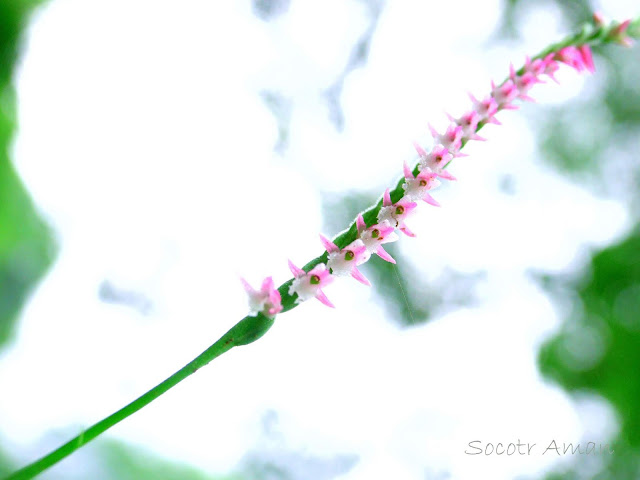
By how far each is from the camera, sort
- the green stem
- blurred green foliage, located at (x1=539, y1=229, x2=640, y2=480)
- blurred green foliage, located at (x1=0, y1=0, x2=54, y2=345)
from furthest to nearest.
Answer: blurred green foliage, located at (x1=539, y1=229, x2=640, y2=480) < blurred green foliage, located at (x1=0, y1=0, x2=54, y2=345) < the green stem

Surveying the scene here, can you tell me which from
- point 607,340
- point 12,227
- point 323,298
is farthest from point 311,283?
point 607,340

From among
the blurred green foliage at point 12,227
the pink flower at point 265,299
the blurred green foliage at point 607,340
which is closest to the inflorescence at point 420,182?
the pink flower at point 265,299

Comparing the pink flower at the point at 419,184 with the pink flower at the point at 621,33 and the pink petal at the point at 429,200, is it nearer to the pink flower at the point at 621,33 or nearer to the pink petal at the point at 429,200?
the pink petal at the point at 429,200

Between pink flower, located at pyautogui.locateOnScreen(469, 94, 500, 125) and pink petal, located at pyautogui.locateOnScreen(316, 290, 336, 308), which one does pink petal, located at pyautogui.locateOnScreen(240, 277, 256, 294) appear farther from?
pink flower, located at pyautogui.locateOnScreen(469, 94, 500, 125)

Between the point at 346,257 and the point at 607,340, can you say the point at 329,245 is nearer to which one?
the point at 346,257

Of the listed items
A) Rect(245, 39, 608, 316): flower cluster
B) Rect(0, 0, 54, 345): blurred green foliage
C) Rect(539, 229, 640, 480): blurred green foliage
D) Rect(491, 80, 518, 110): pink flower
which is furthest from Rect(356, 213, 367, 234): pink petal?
Rect(539, 229, 640, 480): blurred green foliage

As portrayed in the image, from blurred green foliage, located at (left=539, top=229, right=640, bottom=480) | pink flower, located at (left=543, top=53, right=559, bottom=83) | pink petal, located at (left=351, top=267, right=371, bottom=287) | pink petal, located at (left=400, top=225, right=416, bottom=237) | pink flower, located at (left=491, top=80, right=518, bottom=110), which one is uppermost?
blurred green foliage, located at (left=539, top=229, right=640, bottom=480)

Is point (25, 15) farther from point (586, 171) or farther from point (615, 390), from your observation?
point (615, 390)
